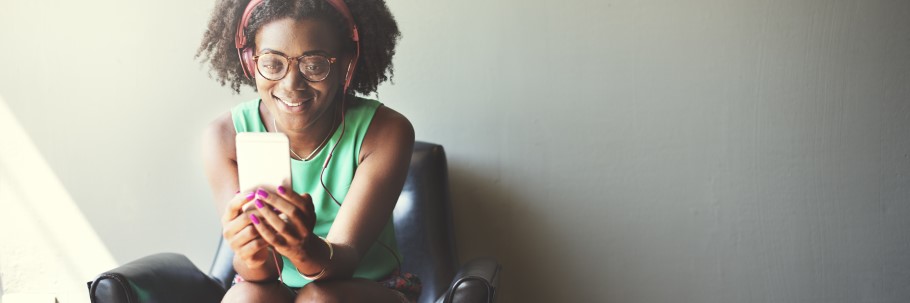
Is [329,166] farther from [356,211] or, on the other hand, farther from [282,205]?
[282,205]

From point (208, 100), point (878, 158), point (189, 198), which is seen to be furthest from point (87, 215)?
point (878, 158)

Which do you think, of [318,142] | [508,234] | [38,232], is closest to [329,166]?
[318,142]

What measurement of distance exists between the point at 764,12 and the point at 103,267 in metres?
1.85

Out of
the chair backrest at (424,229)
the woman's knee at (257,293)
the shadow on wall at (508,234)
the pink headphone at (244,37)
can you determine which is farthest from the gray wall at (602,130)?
the woman's knee at (257,293)

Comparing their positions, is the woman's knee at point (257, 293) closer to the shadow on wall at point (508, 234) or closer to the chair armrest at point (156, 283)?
the chair armrest at point (156, 283)

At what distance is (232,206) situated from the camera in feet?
4.19

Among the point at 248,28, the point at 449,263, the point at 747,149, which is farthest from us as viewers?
the point at 747,149

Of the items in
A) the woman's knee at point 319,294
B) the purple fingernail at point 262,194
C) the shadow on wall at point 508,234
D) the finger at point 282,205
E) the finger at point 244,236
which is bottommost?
the shadow on wall at point 508,234

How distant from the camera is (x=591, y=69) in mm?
2049

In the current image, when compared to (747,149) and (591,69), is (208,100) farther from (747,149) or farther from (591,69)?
(747,149)

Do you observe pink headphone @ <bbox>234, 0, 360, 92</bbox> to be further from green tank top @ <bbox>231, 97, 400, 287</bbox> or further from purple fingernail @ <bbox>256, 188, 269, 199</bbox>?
purple fingernail @ <bbox>256, 188, 269, 199</bbox>

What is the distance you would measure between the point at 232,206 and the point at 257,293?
0.72ft

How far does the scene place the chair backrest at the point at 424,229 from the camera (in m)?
1.91

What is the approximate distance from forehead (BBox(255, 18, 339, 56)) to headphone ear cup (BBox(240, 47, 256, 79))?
0.10 feet
